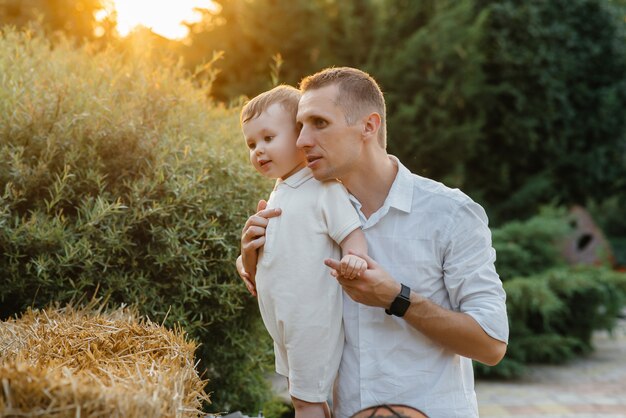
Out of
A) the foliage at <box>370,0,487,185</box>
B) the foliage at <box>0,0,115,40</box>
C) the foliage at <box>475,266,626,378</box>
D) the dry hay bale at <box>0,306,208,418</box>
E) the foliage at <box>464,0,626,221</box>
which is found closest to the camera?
the dry hay bale at <box>0,306,208,418</box>

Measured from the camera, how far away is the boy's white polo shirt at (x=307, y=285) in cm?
217

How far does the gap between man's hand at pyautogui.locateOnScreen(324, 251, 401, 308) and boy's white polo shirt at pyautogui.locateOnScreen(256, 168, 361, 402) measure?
13 centimetres

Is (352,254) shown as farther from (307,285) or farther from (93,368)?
(93,368)

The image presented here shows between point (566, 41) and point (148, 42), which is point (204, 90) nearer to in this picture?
point (148, 42)

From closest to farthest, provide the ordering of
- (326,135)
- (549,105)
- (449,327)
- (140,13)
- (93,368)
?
1. (93,368)
2. (449,327)
3. (326,135)
4. (140,13)
5. (549,105)

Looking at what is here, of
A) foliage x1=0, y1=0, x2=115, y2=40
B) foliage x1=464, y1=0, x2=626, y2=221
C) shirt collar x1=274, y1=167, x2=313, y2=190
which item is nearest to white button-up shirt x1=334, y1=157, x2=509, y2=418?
shirt collar x1=274, y1=167, x2=313, y2=190

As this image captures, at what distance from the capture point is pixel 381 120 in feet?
7.72

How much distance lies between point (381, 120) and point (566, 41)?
8.77 metres

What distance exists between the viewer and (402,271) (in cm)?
Answer: 227

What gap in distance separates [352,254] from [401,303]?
20cm

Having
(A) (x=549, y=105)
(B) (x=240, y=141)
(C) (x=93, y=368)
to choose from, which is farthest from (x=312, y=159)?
(A) (x=549, y=105)

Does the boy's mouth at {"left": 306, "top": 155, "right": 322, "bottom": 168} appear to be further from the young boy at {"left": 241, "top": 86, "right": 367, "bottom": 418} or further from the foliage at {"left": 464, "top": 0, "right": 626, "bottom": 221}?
the foliage at {"left": 464, "top": 0, "right": 626, "bottom": 221}

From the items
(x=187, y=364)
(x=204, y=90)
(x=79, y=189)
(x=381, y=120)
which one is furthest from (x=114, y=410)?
(x=204, y=90)

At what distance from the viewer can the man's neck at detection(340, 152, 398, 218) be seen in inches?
92.9
